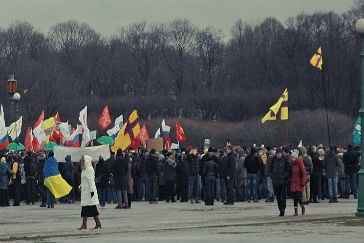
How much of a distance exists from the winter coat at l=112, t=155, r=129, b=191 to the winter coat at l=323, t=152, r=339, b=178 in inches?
246

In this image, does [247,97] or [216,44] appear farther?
[216,44]

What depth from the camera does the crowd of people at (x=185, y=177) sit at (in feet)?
138

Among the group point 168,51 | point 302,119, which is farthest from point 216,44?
point 302,119

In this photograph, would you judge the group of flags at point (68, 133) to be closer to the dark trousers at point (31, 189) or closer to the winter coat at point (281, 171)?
the dark trousers at point (31, 189)

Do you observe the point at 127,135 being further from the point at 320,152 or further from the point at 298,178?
the point at 298,178

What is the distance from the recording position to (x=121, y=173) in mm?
40625

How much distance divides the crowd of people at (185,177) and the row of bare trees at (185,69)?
216 ft

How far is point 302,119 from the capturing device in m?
104

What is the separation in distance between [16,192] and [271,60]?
98.6 meters

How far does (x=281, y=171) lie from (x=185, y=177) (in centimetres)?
975

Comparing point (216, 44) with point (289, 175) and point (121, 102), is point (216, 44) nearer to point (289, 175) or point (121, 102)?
point (121, 102)

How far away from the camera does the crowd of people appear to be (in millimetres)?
42031

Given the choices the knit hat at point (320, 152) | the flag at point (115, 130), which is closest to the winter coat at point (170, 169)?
the knit hat at point (320, 152)

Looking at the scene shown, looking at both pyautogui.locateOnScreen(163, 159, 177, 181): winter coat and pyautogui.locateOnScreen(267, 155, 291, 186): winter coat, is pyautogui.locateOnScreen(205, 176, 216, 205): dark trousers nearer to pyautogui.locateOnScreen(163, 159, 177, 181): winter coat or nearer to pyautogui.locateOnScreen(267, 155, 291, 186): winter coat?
pyautogui.locateOnScreen(163, 159, 177, 181): winter coat
